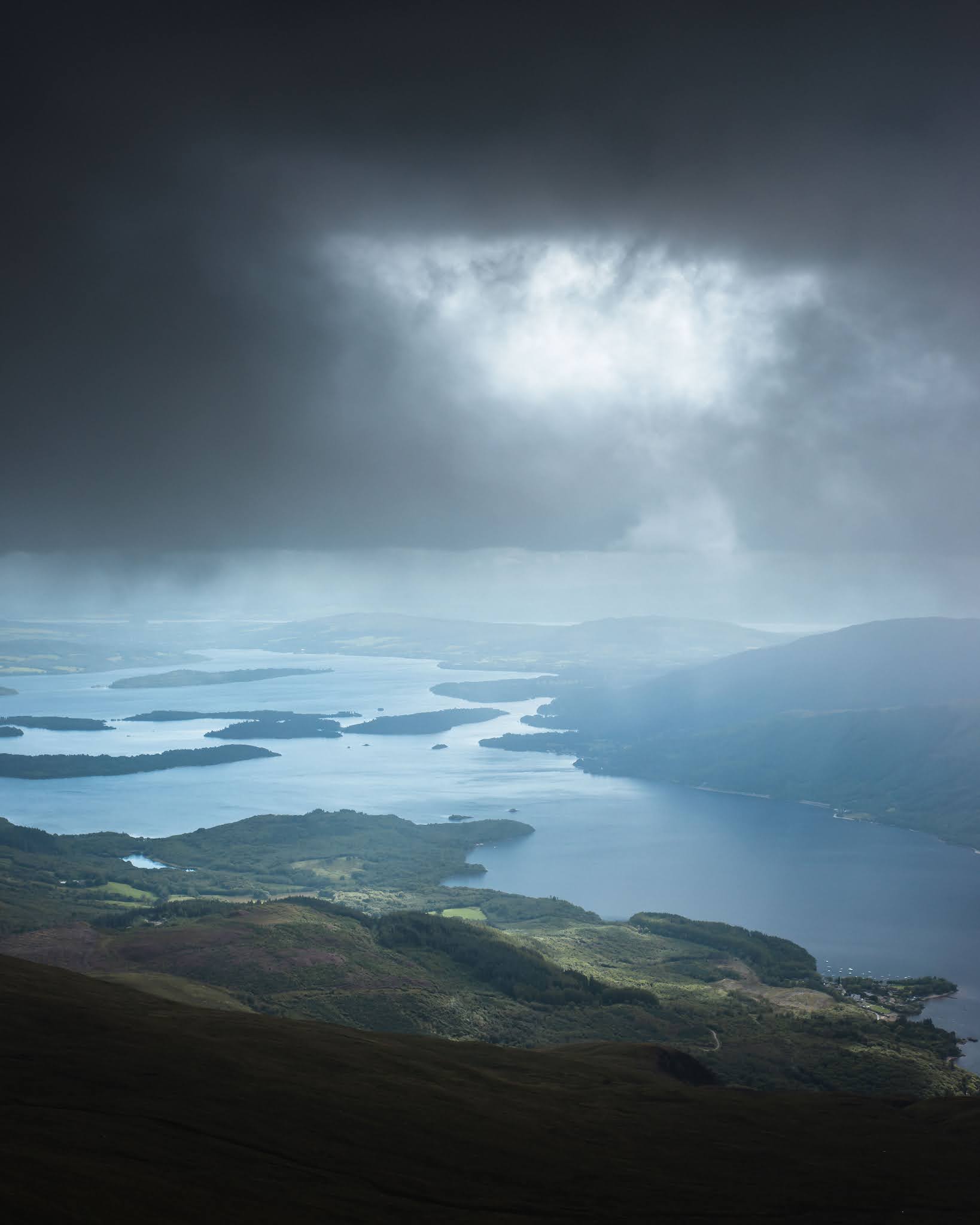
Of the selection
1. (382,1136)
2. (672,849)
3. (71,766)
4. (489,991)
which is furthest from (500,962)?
(71,766)

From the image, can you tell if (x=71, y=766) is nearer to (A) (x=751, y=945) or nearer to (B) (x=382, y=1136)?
(A) (x=751, y=945)

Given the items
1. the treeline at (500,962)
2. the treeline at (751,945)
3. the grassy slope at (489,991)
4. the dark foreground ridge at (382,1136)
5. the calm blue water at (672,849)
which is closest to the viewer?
the dark foreground ridge at (382,1136)

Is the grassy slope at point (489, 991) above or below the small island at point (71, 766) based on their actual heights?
below

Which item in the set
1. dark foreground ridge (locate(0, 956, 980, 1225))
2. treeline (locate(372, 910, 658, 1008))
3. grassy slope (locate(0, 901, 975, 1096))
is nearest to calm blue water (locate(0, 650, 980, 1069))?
grassy slope (locate(0, 901, 975, 1096))

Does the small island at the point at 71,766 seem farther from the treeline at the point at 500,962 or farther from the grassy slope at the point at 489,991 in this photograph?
the treeline at the point at 500,962

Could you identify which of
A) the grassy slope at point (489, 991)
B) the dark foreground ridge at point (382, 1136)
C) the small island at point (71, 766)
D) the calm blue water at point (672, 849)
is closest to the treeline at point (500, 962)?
the grassy slope at point (489, 991)

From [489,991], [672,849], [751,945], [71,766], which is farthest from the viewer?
[71,766]

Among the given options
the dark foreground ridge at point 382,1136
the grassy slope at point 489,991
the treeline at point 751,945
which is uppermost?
the dark foreground ridge at point 382,1136
